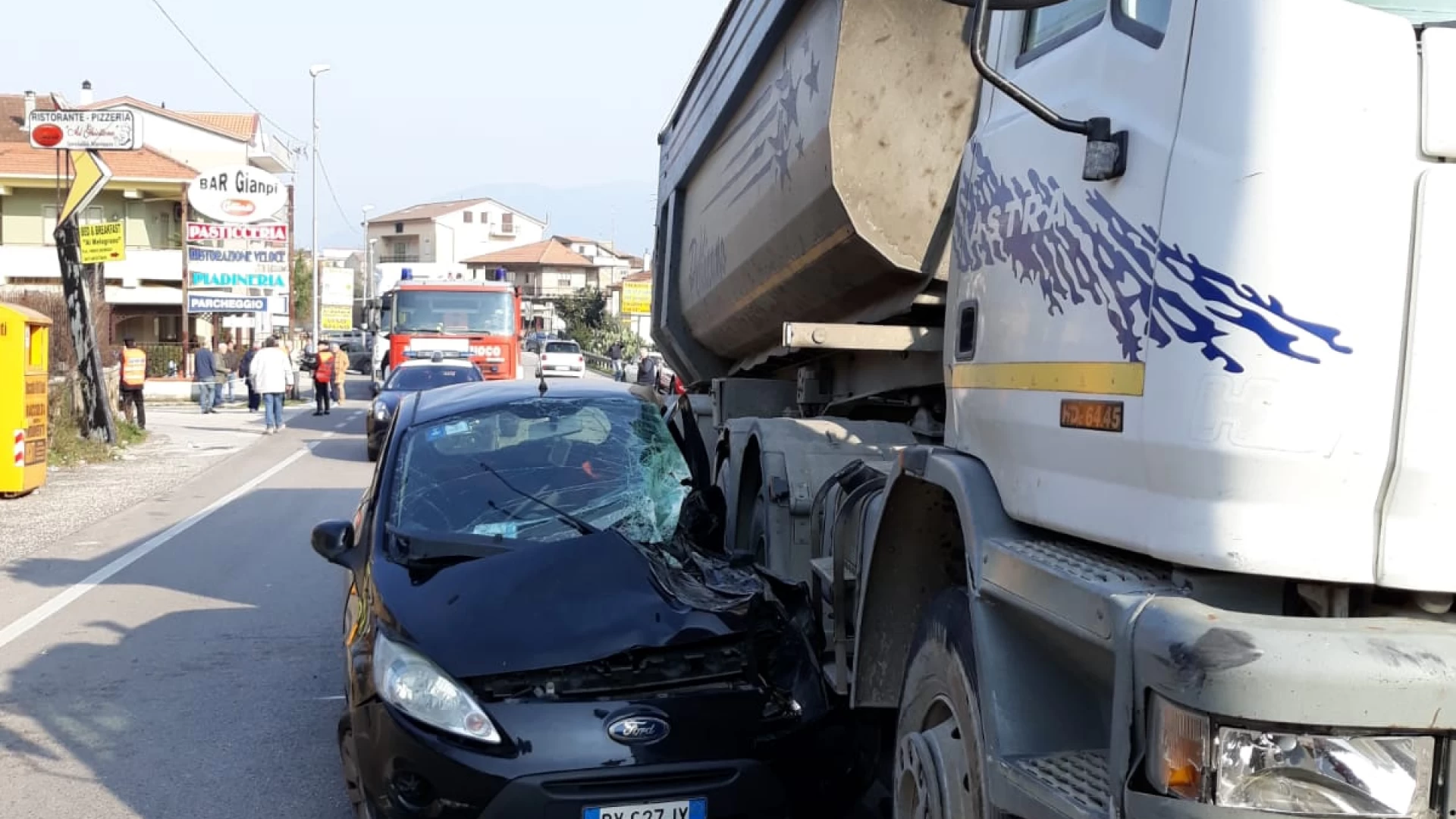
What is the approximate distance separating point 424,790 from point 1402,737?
9.56 ft

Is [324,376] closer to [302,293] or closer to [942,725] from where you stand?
[942,725]

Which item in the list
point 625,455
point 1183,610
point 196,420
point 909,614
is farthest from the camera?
point 196,420

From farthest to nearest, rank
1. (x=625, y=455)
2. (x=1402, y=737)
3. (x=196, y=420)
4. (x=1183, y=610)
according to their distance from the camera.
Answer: (x=196, y=420)
(x=625, y=455)
(x=1183, y=610)
(x=1402, y=737)

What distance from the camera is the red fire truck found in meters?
26.5

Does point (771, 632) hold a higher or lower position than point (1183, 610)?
lower

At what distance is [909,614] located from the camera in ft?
12.9

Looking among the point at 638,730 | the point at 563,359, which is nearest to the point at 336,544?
the point at 638,730

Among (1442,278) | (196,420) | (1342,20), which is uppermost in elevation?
(1342,20)

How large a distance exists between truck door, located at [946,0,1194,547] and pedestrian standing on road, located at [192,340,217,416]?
2973cm

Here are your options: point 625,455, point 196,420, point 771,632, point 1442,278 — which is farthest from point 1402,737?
point 196,420

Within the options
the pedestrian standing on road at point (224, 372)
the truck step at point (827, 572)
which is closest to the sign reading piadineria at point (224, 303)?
the pedestrian standing on road at point (224, 372)

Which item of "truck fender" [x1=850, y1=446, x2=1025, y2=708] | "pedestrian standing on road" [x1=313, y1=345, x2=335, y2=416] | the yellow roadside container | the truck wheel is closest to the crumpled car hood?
"truck fender" [x1=850, y1=446, x2=1025, y2=708]

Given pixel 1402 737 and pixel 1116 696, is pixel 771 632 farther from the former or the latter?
pixel 1402 737

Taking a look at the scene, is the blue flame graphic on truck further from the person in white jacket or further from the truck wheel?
the person in white jacket
